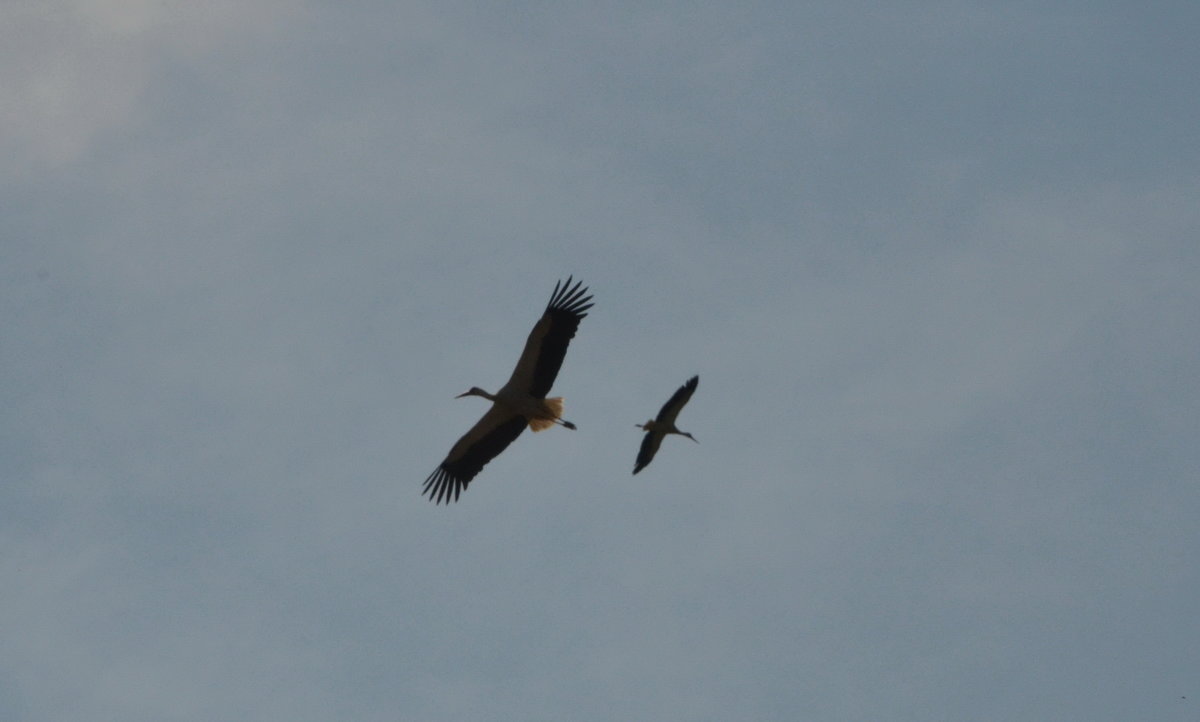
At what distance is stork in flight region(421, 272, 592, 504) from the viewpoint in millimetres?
20453

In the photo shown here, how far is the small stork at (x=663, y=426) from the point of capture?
19.0 metres

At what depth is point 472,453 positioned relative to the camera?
71.4ft

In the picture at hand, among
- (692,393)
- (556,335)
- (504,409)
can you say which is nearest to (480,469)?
(504,409)

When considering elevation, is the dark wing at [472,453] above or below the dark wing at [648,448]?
above

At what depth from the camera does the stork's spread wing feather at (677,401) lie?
1898 cm

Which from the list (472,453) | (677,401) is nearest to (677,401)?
(677,401)

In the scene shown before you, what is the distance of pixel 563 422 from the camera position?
21156 millimetres

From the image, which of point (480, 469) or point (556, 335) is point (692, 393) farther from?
point (480, 469)

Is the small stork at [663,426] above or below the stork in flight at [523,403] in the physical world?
below

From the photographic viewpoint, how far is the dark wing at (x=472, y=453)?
21.6 meters

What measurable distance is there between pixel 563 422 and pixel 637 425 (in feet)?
7.09

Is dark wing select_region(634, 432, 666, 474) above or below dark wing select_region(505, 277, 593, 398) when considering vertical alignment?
below

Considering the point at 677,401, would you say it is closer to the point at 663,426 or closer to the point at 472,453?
the point at 663,426

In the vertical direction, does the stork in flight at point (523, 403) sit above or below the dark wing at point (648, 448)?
above
